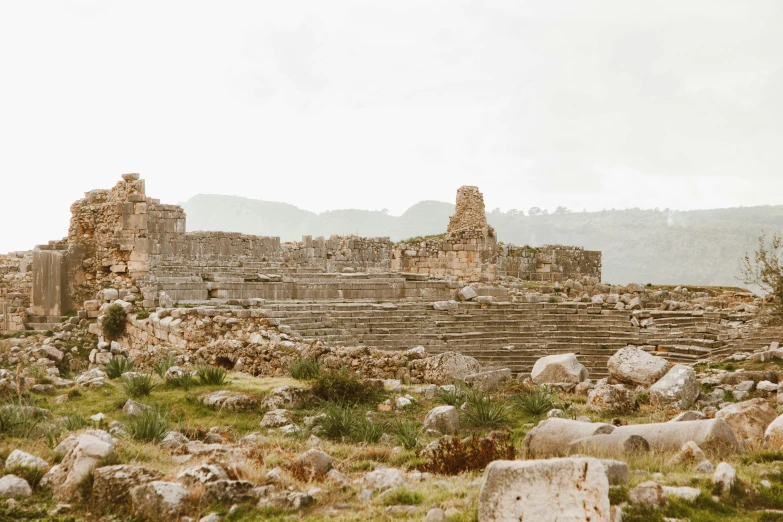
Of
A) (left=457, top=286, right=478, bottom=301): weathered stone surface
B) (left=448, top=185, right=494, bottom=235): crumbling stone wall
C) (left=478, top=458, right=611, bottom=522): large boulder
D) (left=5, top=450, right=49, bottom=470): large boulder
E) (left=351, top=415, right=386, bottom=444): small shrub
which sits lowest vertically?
(left=351, top=415, right=386, bottom=444): small shrub

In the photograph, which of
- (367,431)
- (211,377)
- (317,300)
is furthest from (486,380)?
(317,300)

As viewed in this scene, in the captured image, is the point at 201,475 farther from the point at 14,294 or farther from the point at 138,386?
the point at 14,294

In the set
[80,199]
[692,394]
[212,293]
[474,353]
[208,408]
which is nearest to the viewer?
[208,408]

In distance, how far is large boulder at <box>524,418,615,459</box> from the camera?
246 inches

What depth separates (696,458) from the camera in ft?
18.5

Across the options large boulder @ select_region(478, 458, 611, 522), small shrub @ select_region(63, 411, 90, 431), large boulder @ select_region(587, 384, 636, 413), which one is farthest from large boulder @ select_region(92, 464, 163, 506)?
large boulder @ select_region(587, 384, 636, 413)

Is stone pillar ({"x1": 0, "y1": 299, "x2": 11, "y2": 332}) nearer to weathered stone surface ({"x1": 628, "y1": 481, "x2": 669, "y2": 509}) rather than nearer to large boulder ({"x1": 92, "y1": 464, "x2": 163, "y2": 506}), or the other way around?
large boulder ({"x1": 92, "y1": 464, "x2": 163, "y2": 506})

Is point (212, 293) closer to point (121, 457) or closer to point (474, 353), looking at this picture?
point (474, 353)

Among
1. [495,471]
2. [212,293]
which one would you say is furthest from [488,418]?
[212,293]

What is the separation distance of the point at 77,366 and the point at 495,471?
14.0 metres

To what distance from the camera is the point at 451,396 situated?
924 cm

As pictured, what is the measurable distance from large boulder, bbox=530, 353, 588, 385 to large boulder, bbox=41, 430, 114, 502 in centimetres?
740

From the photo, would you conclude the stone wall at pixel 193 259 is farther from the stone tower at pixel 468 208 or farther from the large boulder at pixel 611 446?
the large boulder at pixel 611 446

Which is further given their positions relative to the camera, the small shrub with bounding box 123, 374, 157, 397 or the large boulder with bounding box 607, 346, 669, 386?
the large boulder with bounding box 607, 346, 669, 386
